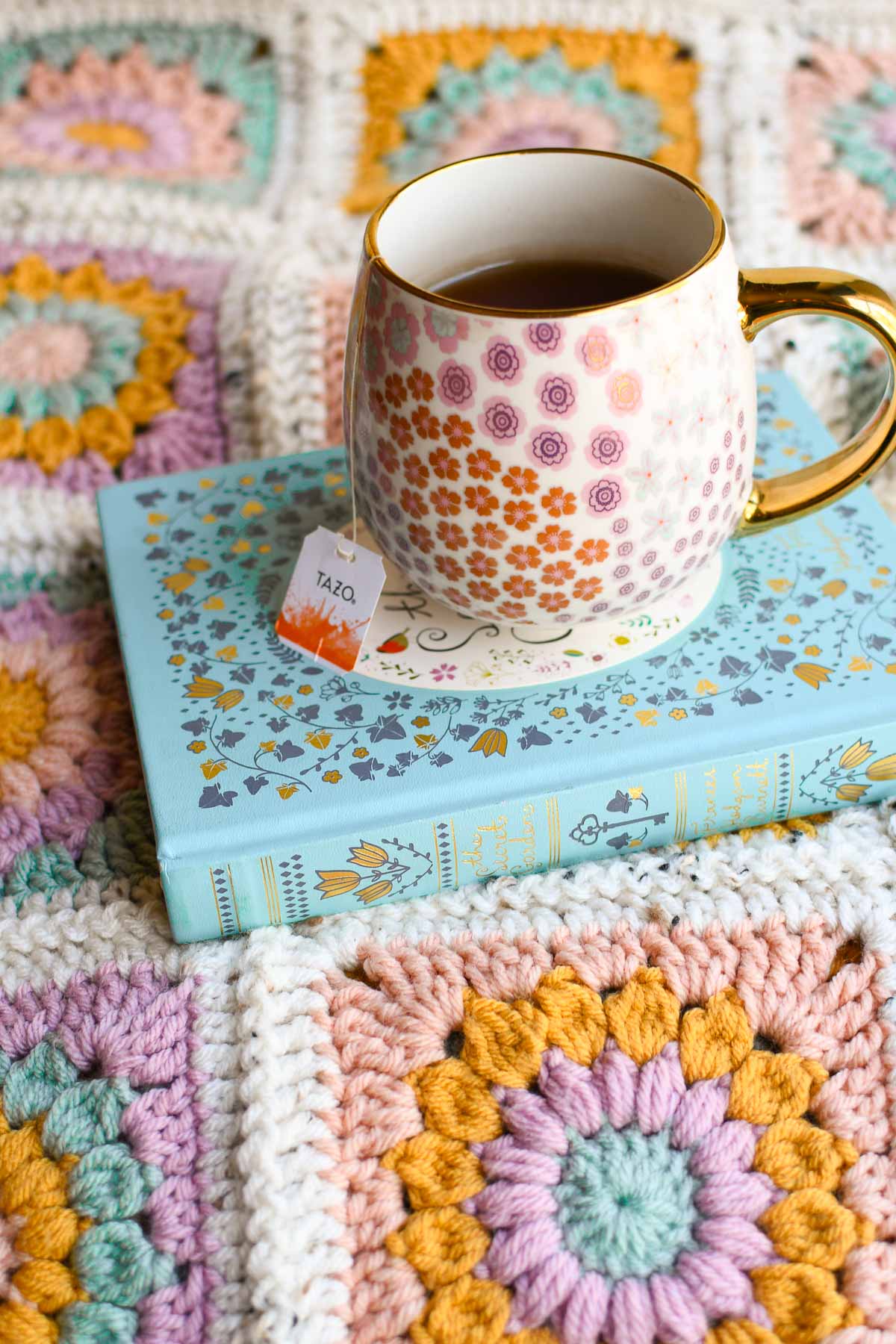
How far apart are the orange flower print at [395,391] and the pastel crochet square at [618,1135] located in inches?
9.2

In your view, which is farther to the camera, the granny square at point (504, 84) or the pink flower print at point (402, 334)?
the granny square at point (504, 84)

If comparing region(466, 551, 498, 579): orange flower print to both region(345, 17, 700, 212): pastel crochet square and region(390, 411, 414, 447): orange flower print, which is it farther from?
region(345, 17, 700, 212): pastel crochet square

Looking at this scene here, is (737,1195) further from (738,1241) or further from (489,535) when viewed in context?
(489,535)

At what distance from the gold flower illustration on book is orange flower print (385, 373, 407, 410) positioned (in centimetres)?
19

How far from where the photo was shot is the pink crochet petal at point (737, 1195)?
1.63ft

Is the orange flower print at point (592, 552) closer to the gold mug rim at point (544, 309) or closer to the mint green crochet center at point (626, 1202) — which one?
the gold mug rim at point (544, 309)

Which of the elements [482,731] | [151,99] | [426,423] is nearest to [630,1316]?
[482,731]

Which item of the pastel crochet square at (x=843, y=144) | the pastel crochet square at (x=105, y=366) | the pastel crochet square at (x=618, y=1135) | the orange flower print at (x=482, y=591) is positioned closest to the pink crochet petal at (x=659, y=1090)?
the pastel crochet square at (x=618, y=1135)

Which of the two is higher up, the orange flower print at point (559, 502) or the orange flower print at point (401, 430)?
the orange flower print at point (401, 430)

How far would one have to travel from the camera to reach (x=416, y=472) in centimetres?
56

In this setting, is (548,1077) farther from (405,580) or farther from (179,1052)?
(405,580)

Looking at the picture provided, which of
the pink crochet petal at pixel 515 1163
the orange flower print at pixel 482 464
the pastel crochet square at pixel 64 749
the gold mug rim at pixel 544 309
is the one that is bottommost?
the pink crochet petal at pixel 515 1163

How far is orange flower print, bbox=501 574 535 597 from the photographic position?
1.88ft

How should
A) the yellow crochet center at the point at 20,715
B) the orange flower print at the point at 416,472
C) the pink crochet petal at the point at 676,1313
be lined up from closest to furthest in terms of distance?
the pink crochet petal at the point at 676,1313 < the orange flower print at the point at 416,472 < the yellow crochet center at the point at 20,715
